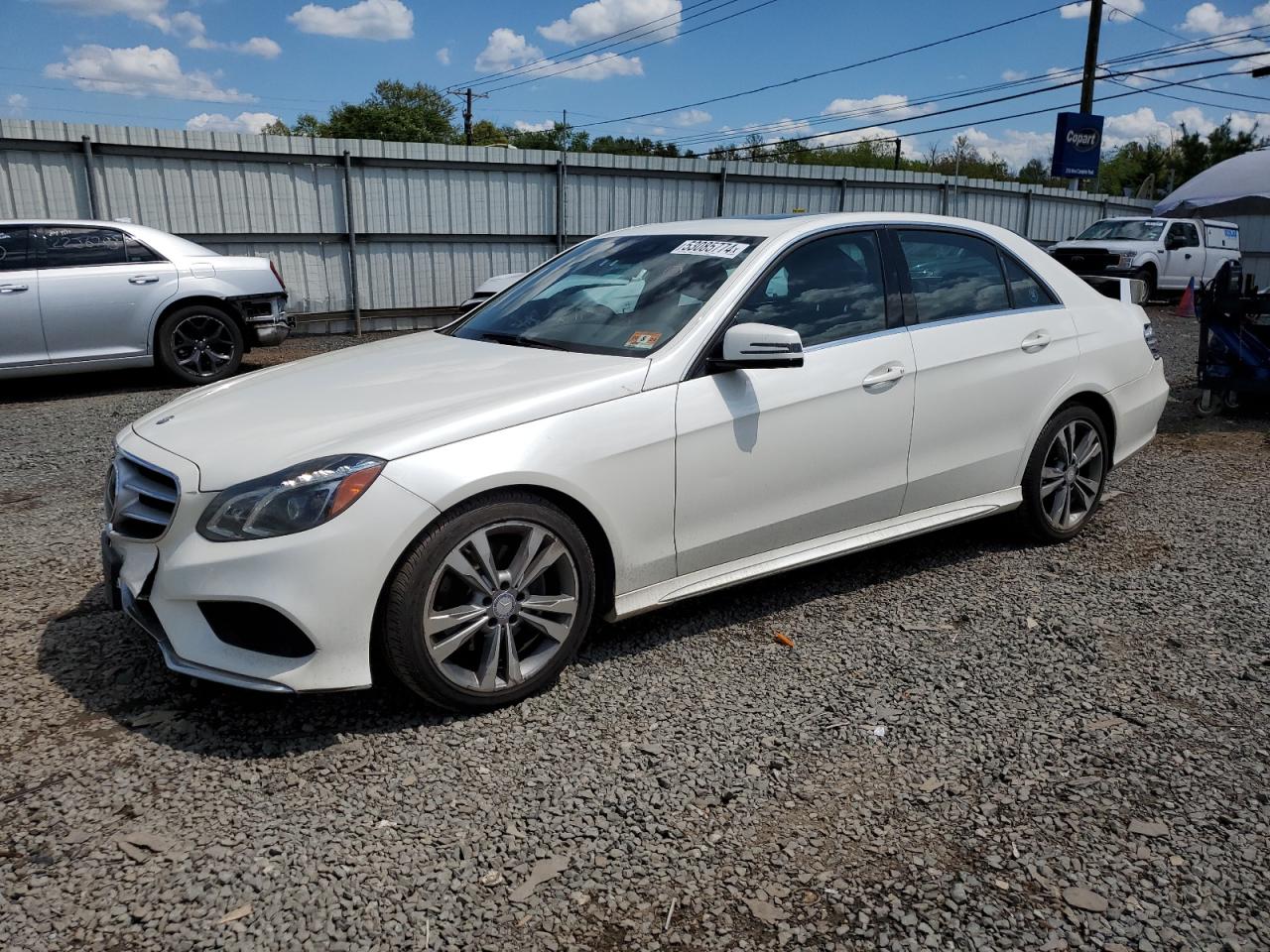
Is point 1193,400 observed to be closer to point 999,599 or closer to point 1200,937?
point 999,599

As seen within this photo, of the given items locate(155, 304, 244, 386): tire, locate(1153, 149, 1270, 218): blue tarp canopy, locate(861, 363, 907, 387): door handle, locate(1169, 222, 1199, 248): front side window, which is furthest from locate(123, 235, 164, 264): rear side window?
locate(1153, 149, 1270, 218): blue tarp canopy

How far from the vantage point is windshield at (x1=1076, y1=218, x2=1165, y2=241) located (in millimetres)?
20453

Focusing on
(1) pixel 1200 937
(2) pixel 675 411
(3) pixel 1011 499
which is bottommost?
(1) pixel 1200 937

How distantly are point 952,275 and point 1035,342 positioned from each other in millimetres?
538

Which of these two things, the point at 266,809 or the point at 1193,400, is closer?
the point at 266,809

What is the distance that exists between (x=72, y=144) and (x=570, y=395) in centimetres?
1068

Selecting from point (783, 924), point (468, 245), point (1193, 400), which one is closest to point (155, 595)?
point (783, 924)

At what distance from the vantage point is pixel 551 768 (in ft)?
9.96

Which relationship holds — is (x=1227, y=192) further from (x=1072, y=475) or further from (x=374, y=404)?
(x=374, y=404)

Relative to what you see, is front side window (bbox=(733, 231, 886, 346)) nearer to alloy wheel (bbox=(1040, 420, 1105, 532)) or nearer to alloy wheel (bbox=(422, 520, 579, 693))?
alloy wheel (bbox=(422, 520, 579, 693))

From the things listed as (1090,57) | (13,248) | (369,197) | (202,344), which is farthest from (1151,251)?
(13,248)

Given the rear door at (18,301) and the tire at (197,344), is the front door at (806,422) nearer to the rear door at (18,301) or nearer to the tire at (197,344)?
the tire at (197,344)

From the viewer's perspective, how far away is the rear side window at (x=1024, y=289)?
4.79m

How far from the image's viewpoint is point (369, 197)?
13.5m
